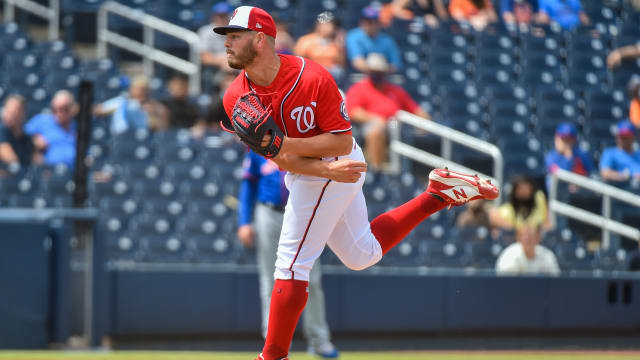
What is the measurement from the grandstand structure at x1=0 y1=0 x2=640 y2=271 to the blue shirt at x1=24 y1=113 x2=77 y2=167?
238mm

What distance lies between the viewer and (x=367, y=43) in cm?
1022

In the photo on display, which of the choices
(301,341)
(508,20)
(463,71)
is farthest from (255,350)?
(508,20)

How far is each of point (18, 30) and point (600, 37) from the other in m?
7.11

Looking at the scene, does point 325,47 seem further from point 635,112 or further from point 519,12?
point 635,112

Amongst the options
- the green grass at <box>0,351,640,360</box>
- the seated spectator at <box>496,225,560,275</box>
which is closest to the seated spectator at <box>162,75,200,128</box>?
the green grass at <box>0,351,640,360</box>

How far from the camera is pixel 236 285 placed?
7.44m

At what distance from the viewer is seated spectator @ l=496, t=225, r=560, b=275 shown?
7.85 metres

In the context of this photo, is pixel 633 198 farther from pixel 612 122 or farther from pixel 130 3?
pixel 130 3

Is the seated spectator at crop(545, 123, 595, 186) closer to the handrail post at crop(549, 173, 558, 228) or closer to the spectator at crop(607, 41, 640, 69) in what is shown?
the handrail post at crop(549, 173, 558, 228)

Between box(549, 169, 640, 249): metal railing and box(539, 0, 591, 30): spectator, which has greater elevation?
box(539, 0, 591, 30): spectator

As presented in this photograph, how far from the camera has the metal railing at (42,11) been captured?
1095 centimetres

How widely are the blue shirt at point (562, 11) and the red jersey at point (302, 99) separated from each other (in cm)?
873

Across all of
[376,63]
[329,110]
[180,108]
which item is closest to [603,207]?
[376,63]

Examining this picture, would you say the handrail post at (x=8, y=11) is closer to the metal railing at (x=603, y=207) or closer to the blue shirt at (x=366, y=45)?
the blue shirt at (x=366, y=45)
